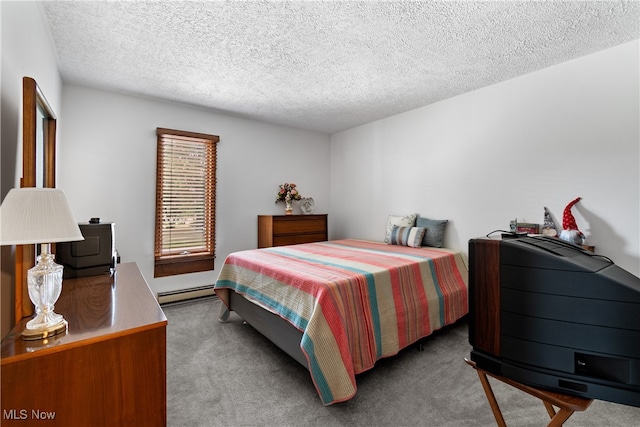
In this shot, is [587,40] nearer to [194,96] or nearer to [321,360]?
[321,360]

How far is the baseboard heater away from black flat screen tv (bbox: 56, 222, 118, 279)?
1.69 meters

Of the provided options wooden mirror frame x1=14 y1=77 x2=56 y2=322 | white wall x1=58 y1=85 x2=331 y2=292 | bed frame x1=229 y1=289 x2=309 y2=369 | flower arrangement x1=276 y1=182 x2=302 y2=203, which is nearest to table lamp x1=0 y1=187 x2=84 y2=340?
wooden mirror frame x1=14 y1=77 x2=56 y2=322

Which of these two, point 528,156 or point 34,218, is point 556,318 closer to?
point 34,218

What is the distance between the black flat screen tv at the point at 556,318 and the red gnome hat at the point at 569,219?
2008 millimetres

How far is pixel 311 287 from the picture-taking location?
191 cm

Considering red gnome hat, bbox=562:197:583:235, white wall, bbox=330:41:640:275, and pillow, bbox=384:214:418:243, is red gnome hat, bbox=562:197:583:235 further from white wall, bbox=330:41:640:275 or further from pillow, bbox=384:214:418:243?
pillow, bbox=384:214:418:243

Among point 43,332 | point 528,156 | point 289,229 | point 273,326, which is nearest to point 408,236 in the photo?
point 528,156

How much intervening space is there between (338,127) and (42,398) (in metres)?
Result: 4.55

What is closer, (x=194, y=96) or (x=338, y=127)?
(x=194, y=96)

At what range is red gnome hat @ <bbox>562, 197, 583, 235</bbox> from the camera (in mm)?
2432

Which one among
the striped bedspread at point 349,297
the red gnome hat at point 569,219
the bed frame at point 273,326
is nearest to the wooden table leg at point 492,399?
the striped bedspread at point 349,297

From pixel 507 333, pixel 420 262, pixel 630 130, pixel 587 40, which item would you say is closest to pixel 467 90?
pixel 587 40

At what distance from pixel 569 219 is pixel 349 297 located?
7.00ft

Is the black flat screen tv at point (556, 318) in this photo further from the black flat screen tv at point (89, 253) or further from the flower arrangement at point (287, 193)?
the flower arrangement at point (287, 193)
